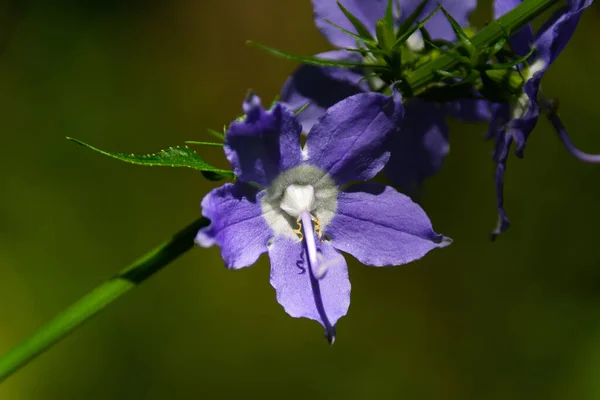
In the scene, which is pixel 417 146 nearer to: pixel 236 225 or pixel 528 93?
pixel 528 93

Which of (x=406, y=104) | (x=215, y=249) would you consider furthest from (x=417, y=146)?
(x=215, y=249)

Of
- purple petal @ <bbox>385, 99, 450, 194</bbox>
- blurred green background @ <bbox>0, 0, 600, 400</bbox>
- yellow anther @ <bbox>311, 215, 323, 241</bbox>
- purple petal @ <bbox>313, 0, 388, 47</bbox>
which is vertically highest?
purple petal @ <bbox>313, 0, 388, 47</bbox>

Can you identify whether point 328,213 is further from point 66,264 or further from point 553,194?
point 553,194

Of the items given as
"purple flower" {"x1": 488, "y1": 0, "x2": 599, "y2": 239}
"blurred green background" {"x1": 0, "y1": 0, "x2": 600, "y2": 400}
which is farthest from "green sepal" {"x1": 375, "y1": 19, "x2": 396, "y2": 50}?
"blurred green background" {"x1": 0, "y1": 0, "x2": 600, "y2": 400}

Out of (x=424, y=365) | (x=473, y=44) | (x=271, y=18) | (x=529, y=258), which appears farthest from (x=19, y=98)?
(x=473, y=44)

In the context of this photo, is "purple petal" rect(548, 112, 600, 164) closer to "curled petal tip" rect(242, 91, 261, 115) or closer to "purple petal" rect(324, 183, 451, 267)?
"purple petal" rect(324, 183, 451, 267)
